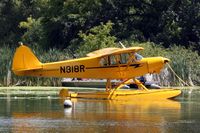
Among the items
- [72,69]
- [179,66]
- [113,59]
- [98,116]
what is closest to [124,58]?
[113,59]

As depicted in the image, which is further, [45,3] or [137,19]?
[45,3]

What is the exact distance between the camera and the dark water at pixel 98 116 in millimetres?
20289

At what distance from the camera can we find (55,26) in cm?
6394

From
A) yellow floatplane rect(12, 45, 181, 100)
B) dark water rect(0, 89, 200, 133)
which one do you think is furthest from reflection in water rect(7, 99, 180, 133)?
yellow floatplane rect(12, 45, 181, 100)

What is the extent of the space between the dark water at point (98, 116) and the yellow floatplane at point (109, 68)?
1.00 meters

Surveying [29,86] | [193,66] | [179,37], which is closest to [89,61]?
[29,86]

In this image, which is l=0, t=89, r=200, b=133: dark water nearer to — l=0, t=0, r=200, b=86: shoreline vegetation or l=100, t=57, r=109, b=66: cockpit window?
l=100, t=57, r=109, b=66: cockpit window

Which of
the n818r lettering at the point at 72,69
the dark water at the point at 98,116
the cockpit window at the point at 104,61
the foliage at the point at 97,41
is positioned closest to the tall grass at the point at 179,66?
the foliage at the point at 97,41

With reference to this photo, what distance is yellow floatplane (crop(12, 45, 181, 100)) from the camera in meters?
32.2

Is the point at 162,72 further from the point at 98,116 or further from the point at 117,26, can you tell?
the point at 98,116

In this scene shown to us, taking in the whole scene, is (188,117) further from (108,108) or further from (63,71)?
(63,71)

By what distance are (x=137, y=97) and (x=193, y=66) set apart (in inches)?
702

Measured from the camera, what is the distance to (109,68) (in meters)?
32.8

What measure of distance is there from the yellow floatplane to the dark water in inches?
39.5
